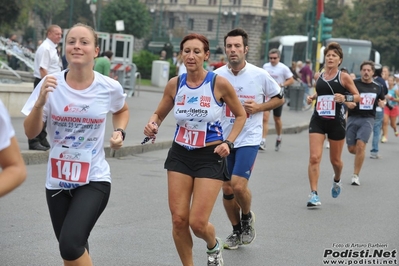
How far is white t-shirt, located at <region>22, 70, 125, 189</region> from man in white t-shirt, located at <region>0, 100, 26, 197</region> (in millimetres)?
1903

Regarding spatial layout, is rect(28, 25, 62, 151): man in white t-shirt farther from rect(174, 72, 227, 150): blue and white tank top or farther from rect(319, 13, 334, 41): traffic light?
rect(319, 13, 334, 41): traffic light

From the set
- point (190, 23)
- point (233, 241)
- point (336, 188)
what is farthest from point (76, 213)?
point (190, 23)

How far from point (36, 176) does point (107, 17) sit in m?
65.6

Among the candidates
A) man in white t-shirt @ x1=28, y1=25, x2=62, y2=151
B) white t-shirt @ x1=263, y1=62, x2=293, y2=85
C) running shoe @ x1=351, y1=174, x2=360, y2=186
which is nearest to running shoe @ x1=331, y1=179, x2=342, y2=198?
running shoe @ x1=351, y1=174, x2=360, y2=186

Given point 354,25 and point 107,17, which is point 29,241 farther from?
point 354,25

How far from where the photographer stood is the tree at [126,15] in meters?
77.1

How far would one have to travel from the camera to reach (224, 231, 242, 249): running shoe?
8.28 meters

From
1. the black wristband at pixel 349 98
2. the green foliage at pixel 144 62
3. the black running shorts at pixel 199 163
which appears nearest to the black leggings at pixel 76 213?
the black running shorts at pixel 199 163

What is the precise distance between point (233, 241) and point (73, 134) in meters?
3.05

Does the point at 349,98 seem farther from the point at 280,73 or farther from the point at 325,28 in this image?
the point at 325,28

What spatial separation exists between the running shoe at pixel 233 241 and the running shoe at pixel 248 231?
5 centimetres

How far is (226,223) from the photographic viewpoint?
967cm

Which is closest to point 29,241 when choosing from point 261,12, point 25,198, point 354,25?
point 25,198

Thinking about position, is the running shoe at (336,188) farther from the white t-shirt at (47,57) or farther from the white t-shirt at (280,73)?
the white t-shirt at (280,73)
